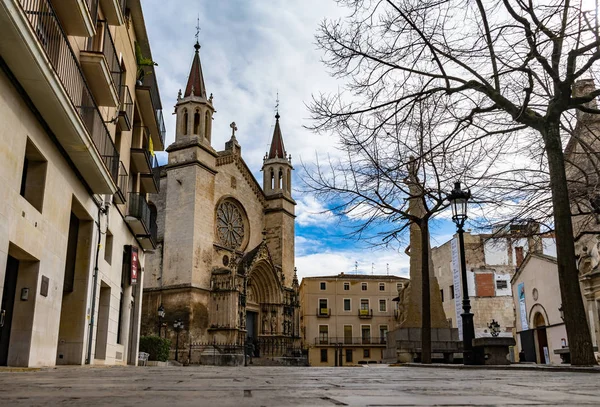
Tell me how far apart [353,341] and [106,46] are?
55557mm

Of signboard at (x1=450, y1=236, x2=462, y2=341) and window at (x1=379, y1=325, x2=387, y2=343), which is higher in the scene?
signboard at (x1=450, y1=236, x2=462, y2=341)

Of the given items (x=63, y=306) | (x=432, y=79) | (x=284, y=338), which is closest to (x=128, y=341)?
(x=63, y=306)

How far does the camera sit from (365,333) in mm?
65875

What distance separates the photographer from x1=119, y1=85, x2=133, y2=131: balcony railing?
16.4m

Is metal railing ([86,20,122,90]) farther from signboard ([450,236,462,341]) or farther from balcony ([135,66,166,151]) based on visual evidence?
signboard ([450,236,462,341])

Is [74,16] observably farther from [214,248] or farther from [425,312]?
[214,248]

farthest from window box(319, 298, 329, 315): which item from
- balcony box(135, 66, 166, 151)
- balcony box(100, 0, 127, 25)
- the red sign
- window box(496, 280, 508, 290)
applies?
balcony box(100, 0, 127, 25)

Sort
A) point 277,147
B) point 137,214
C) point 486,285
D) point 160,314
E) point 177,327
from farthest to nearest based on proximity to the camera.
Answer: point 486,285 → point 277,147 → point 177,327 → point 160,314 → point 137,214

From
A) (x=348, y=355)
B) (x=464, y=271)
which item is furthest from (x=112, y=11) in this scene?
(x=348, y=355)

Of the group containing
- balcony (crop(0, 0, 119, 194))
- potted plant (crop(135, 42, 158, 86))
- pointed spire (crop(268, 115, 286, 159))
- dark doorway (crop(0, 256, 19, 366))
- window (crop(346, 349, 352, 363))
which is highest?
pointed spire (crop(268, 115, 286, 159))

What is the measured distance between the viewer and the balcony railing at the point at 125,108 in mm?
16438

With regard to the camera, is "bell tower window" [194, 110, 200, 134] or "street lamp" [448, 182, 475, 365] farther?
"bell tower window" [194, 110, 200, 134]

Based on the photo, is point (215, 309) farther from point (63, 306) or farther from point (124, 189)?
point (63, 306)

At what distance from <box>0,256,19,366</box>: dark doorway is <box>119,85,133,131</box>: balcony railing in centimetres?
724
